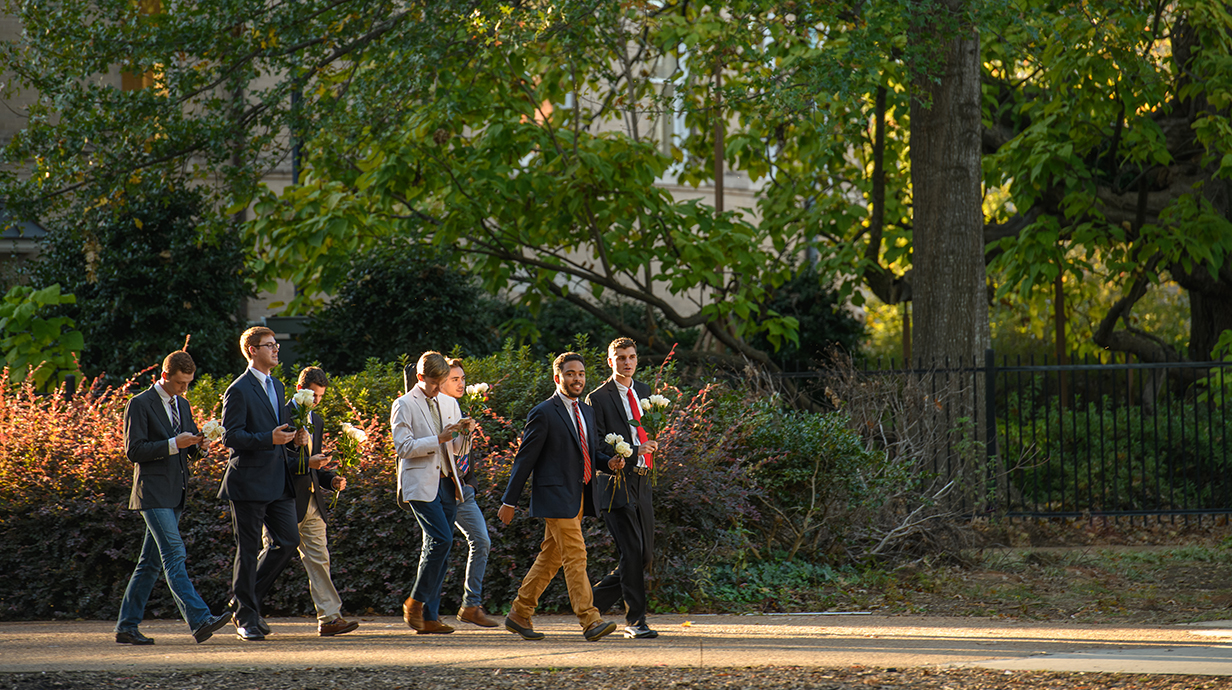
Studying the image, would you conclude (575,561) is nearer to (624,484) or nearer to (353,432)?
(624,484)

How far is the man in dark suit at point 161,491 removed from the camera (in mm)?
7117

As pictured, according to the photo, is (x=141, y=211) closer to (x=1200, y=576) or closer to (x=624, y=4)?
(x=624, y=4)

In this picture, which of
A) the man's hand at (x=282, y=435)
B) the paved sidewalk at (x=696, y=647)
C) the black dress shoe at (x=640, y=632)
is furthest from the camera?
the black dress shoe at (x=640, y=632)

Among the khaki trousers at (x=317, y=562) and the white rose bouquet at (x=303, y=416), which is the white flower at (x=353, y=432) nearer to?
the white rose bouquet at (x=303, y=416)

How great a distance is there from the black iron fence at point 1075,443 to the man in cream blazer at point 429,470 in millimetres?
5129

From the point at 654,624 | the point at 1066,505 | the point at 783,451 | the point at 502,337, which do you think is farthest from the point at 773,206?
the point at 654,624

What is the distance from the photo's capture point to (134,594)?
7.31 metres

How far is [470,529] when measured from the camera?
7543mm

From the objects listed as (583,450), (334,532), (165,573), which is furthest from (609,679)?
(334,532)

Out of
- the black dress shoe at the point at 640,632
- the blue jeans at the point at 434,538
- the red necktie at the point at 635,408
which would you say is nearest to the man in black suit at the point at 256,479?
the blue jeans at the point at 434,538

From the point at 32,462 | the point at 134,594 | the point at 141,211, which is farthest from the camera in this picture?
the point at 141,211

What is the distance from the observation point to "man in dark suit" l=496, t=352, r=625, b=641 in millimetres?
7082

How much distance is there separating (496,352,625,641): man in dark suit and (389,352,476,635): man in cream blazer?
17.9 inches

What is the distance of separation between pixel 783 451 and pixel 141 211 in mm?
7648
